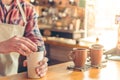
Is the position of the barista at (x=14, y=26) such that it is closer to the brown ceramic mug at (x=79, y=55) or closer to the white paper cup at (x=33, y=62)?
the brown ceramic mug at (x=79, y=55)

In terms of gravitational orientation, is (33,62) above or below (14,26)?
below

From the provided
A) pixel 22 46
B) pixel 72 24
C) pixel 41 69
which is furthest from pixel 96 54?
pixel 72 24

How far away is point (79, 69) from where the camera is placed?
1.59 metres

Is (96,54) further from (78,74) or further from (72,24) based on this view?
(72,24)

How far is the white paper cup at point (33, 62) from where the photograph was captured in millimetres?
1360

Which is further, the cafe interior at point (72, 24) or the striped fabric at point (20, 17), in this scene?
the cafe interior at point (72, 24)

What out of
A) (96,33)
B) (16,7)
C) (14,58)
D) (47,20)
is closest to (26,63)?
(14,58)

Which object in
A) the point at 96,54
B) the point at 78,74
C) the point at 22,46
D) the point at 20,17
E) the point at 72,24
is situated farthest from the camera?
the point at 72,24

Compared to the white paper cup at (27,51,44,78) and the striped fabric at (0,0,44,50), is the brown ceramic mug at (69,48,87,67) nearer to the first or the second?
the white paper cup at (27,51,44,78)

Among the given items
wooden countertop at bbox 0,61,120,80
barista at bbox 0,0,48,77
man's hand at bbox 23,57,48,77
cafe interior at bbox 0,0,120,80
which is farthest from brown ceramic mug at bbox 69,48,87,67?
cafe interior at bbox 0,0,120,80

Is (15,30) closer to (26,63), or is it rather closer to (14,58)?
(14,58)

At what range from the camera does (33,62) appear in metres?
1.37

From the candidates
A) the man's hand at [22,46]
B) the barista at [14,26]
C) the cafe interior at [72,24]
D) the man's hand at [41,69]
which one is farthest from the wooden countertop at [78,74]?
the cafe interior at [72,24]

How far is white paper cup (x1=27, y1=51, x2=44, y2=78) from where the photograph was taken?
1.36 m
